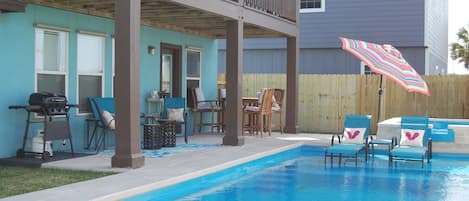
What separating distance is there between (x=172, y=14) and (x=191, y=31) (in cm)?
286

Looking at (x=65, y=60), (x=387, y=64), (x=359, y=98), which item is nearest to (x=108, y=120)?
(x=65, y=60)

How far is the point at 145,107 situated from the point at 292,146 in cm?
320

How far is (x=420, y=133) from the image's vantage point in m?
10.7

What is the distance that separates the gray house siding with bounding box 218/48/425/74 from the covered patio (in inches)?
174

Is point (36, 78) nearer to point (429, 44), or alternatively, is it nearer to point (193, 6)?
point (193, 6)

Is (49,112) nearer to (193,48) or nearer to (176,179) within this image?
(176,179)

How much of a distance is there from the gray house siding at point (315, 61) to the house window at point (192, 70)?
5.21m

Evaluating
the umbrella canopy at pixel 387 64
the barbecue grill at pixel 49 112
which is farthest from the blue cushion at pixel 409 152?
the barbecue grill at pixel 49 112

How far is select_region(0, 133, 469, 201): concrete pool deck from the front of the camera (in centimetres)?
612

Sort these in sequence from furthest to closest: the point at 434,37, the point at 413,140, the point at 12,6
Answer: the point at 434,37
the point at 413,140
the point at 12,6

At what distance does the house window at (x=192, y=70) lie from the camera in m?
13.9

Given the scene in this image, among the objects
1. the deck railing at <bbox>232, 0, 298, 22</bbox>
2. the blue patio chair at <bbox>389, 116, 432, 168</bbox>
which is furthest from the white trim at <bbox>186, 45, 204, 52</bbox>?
the blue patio chair at <bbox>389, 116, 432, 168</bbox>

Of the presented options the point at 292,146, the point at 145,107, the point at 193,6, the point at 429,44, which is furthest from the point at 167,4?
the point at 429,44

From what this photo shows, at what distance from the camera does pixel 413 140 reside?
10.7m
